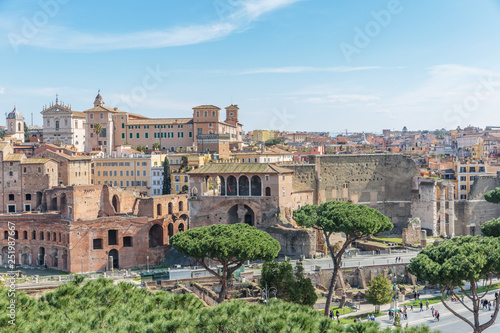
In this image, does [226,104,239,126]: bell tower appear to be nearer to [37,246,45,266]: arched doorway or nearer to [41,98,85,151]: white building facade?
[41,98,85,151]: white building facade

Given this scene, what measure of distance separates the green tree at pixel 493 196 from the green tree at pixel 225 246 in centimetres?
3187

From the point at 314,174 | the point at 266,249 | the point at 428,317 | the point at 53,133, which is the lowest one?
the point at 428,317

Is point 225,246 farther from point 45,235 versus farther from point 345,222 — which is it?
point 45,235

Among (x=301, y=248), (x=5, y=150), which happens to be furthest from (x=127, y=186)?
(x=301, y=248)

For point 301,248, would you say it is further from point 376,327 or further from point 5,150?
point 5,150

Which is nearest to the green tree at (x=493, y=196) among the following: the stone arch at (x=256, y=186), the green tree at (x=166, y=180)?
the stone arch at (x=256, y=186)

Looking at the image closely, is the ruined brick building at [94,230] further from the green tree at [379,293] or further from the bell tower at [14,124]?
the bell tower at [14,124]

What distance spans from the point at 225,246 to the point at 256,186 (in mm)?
19678

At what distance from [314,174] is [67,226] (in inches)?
1074

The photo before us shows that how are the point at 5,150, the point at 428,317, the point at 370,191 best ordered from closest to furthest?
1. the point at 428,317
2. the point at 5,150
3. the point at 370,191

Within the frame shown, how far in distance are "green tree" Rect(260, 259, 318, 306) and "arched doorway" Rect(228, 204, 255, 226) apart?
17.1 metres

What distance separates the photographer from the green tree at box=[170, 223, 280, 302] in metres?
37.1

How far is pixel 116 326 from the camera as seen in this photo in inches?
748

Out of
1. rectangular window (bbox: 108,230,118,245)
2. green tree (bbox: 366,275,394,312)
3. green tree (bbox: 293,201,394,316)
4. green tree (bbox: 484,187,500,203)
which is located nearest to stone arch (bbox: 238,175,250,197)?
rectangular window (bbox: 108,230,118,245)
